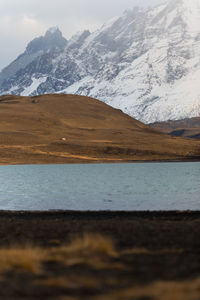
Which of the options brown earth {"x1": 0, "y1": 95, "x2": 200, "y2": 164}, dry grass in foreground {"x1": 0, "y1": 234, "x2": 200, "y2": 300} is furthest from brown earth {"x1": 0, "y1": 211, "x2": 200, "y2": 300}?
brown earth {"x1": 0, "y1": 95, "x2": 200, "y2": 164}

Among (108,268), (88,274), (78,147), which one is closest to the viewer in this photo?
(88,274)

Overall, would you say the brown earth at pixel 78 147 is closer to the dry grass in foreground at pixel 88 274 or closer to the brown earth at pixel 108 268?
the brown earth at pixel 108 268

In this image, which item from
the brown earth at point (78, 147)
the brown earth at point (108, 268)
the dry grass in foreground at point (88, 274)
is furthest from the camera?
the brown earth at point (78, 147)

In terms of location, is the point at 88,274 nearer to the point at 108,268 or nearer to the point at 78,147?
the point at 108,268

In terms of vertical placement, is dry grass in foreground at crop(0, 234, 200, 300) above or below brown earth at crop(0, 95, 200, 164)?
above

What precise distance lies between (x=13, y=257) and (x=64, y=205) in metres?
26.5

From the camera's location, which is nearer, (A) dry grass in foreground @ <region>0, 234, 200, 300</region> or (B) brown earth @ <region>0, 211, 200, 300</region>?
(A) dry grass in foreground @ <region>0, 234, 200, 300</region>

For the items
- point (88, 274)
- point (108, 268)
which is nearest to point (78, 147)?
point (108, 268)

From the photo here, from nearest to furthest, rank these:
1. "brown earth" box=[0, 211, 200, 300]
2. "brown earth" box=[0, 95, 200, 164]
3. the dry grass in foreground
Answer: the dry grass in foreground, "brown earth" box=[0, 211, 200, 300], "brown earth" box=[0, 95, 200, 164]

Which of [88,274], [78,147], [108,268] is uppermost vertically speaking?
[88,274]

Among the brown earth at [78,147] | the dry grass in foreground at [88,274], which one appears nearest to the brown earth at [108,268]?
the dry grass in foreground at [88,274]

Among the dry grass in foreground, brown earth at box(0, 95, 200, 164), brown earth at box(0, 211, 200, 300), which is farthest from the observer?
brown earth at box(0, 95, 200, 164)

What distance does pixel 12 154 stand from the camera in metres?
134

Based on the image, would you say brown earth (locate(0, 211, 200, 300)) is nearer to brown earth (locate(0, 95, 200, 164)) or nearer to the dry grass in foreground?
the dry grass in foreground
